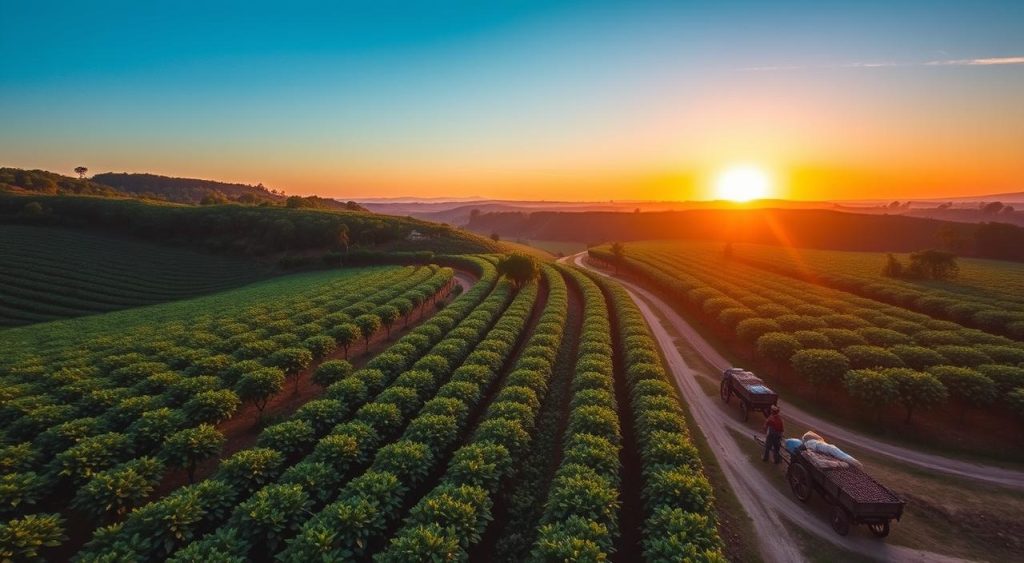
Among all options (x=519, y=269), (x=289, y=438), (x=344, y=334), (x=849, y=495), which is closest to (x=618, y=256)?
(x=519, y=269)

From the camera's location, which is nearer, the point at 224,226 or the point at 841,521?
the point at 841,521

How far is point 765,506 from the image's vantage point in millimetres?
17625

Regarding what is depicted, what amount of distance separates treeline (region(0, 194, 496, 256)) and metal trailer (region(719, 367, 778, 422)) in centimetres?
7524

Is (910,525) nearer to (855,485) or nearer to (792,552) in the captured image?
(855,485)

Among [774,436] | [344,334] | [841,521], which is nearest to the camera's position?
[841,521]

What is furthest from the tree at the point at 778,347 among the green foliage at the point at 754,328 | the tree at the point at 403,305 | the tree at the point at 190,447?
the tree at the point at 190,447

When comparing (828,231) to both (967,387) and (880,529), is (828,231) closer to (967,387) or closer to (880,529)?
(967,387)

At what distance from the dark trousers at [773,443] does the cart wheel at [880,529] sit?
4.77 m

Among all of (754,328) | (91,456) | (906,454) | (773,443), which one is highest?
(754,328)

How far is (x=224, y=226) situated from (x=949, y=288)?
133 meters

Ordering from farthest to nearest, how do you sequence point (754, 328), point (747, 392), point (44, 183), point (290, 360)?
1. point (44, 183)
2. point (754, 328)
3. point (290, 360)
4. point (747, 392)

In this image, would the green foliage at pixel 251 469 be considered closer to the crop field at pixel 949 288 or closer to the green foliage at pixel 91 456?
the green foliage at pixel 91 456

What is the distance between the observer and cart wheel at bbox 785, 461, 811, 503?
1745 centimetres

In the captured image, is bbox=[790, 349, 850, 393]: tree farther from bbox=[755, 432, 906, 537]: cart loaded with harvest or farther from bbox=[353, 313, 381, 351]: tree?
bbox=[353, 313, 381, 351]: tree
